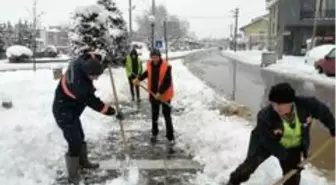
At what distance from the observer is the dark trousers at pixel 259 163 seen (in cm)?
522

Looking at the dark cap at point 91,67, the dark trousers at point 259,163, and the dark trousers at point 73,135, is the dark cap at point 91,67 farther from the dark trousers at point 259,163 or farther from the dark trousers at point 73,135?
the dark trousers at point 259,163

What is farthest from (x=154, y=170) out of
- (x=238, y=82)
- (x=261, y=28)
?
(x=261, y=28)

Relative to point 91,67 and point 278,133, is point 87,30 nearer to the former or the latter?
point 91,67

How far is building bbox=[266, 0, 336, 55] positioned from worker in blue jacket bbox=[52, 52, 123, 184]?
142 feet

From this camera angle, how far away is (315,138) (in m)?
10.0

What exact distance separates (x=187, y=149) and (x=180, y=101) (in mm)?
6238

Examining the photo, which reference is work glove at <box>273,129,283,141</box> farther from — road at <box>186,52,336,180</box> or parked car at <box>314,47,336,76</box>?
parked car at <box>314,47,336,76</box>

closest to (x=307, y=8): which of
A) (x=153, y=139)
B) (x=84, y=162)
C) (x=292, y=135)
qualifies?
(x=153, y=139)

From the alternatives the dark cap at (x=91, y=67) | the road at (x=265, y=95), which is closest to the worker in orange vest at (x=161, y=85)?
the road at (x=265, y=95)

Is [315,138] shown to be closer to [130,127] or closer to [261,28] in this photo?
[130,127]

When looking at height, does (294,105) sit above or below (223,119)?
above

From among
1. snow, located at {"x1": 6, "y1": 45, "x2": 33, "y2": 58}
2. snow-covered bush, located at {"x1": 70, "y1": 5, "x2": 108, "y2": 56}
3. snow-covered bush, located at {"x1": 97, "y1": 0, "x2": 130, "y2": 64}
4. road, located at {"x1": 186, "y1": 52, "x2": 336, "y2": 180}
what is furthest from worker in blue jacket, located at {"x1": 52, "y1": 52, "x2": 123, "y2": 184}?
snow, located at {"x1": 6, "y1": 45, "x2": 33, "y2": 58}

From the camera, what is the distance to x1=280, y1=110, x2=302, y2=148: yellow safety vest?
492 cm

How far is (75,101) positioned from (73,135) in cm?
44
